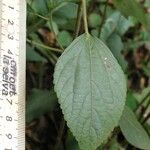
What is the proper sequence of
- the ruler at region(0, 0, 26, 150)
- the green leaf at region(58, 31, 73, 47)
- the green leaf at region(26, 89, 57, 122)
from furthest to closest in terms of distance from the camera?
the green leaf at region(58, 31, 73, 47), the green leaf at region(26, 89, 57, 122), the ruler at region(0, 0, 26, 150)

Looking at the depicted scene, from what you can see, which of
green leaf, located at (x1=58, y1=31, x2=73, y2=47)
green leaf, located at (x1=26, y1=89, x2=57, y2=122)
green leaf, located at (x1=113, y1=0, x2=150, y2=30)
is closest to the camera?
green leaf, located at (x1=113, y1=0, x2=150, y2=30)

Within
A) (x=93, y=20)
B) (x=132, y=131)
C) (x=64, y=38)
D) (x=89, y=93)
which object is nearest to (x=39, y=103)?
(x=64, y=38)

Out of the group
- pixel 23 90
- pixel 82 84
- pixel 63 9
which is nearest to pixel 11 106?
pixel 23 90

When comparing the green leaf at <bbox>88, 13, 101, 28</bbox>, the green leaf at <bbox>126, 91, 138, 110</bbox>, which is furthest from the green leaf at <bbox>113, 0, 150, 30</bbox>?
the green leaf at <bbox>88, 13, 101, 28</bbox>

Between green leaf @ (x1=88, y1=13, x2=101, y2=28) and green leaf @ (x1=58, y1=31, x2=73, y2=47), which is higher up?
green leaf @ (x1=88, y1=13, x2=101, y2=28)

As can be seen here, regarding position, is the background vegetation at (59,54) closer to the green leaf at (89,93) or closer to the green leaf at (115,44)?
the green leaf at (115,44)

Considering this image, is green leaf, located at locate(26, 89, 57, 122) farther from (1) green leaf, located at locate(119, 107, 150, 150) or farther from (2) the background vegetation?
(1) green leaf, located at locate(119, 107, 150, 150)

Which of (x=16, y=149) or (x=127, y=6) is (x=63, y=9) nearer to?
(x=127, y=6)

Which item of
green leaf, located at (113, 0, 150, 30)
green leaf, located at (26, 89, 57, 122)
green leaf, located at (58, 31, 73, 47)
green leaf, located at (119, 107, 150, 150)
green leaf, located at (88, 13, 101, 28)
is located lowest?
green leaf, located at (119, 107, 150, 150)

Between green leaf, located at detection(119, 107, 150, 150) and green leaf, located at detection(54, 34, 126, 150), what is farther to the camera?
green leaf, located at detection(119, 107, 150, 150)

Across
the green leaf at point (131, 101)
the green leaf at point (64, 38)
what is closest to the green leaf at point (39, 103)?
the green leaf at point (64, 38)
